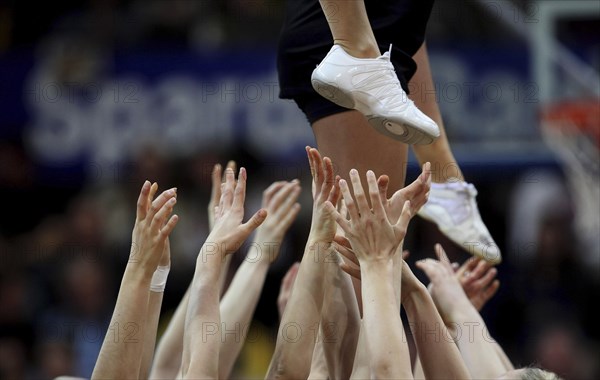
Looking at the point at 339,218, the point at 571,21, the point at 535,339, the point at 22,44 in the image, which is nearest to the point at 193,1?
the point at 22,44

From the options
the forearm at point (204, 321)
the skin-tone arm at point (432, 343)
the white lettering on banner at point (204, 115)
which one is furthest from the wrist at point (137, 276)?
the white lettering on banner at point (204, 115)

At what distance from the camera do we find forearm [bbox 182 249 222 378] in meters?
2.33

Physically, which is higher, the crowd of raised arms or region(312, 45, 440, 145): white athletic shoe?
region(312, 45, 440, 145): white athletic shoe

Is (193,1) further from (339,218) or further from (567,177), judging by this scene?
(339,218)

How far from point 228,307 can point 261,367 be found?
1.94 metres

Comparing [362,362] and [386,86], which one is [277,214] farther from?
[386,86]

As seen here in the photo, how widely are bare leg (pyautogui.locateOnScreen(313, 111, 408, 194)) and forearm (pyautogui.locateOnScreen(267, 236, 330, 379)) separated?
0.24 m

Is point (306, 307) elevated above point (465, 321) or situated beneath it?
elevated above

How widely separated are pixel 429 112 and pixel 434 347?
0.64 meters

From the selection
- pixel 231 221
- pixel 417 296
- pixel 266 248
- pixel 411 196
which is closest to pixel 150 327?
pixel 231 221

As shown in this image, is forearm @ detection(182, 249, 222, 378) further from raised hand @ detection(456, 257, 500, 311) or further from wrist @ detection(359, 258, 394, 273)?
raised hand @ detection(456, 257, 500, 311)

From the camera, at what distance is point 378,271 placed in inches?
87.5

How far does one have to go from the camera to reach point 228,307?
309cm

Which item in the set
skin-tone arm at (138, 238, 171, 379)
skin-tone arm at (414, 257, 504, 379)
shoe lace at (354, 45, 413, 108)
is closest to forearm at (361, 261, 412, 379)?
shoe lace at (354, 45, 413, 108)
